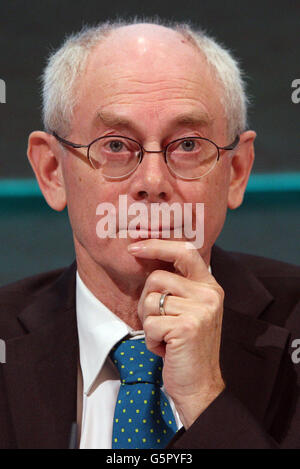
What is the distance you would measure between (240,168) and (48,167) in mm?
510

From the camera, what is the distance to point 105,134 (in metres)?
1.59

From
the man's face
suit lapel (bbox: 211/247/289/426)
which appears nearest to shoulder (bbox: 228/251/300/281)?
suit lapel (bbox: 211/247/289/426)

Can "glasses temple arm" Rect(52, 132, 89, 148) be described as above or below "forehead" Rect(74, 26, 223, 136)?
below

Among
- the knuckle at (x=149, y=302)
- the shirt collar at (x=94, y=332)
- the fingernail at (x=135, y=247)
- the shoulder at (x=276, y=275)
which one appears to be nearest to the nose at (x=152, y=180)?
the fingernail at (x=135, y=247)

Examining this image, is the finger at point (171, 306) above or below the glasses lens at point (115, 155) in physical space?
below

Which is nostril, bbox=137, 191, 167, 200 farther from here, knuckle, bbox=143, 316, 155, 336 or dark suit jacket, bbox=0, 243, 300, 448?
dark suit jacket, bbox=0, 243, 300, 448

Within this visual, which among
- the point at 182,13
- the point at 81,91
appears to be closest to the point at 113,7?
the point at 182,13

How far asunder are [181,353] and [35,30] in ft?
3.58

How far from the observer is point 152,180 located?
1.51m

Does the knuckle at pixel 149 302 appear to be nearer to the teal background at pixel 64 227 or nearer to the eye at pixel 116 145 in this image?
the eye at pixel 116 145

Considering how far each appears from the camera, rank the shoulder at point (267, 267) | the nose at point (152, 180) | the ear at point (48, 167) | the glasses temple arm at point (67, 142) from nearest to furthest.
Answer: the nose at point (152, 180) < the glasses temple arm at point (67, 142) < the ear at point (48, 167) < the shoulder at point (267, 267)

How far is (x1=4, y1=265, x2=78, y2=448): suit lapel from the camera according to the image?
5.02ft

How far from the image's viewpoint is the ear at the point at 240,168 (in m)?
1.80

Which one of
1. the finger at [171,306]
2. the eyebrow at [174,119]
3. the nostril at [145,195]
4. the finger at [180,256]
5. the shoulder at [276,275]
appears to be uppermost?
the eyebrow at [174,119]
